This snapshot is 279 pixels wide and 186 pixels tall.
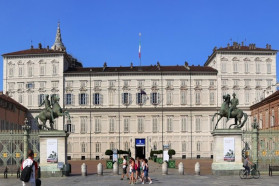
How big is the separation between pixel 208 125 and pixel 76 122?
65.0 feet

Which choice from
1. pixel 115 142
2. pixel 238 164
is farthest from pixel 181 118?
pixel 238 164

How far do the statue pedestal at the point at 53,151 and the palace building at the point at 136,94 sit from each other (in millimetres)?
45046

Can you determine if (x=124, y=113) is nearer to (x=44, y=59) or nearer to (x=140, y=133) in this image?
(x=140, y=133)

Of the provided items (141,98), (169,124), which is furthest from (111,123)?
(169,124)

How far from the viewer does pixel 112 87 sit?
253 ft

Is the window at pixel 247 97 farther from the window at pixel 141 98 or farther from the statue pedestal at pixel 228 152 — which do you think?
the statue pedestal at pixel 228 152

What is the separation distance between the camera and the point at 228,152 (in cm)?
3153

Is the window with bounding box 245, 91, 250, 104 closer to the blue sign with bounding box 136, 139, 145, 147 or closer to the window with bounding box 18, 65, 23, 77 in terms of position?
the blue sign with bounding box 136, 139, 145, 147

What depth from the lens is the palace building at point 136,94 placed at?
76.3m

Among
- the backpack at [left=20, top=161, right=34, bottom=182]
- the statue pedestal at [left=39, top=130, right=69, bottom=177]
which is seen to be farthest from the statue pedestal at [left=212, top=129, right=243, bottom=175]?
the backpack at [left=20, top=161, right=34, bottom=182]

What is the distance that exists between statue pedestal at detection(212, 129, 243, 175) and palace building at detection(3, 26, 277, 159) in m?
44.6

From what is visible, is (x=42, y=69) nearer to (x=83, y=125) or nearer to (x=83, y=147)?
(x=83, y=125)

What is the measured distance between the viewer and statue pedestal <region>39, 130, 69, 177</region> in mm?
31219

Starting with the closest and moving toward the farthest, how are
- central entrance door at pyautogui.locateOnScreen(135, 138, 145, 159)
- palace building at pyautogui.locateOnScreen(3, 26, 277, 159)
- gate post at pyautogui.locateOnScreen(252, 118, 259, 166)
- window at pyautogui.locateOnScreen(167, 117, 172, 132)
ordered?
gate post at pyautogui.locateOnScreen(252, 118, 259, 166), palace building at pyautogui.locateOnScreen(3, 26, 277, 159), central entrance door at pyautogui.locateOnScreen(135, 138, 145, 159), window at pyautogui.locateOnScreen(167, 117, 172, 132)
